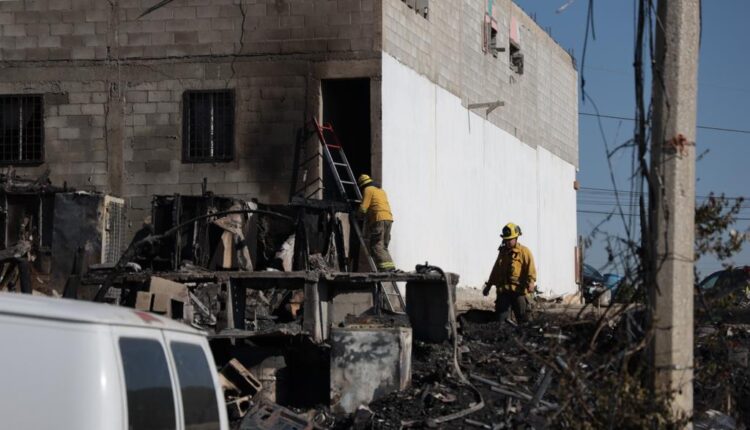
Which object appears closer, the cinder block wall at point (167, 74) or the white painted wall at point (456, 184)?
the cinder block wall at point (167, 74)

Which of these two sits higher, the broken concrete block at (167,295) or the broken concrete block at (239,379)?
the broken concrete block at (167,295)

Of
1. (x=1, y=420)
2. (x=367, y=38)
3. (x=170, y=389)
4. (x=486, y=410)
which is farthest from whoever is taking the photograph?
(x=367, y=38)

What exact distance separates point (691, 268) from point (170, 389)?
10.5 feet

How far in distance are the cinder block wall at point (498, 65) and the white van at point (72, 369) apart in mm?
16707

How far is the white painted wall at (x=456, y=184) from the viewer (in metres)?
22.1

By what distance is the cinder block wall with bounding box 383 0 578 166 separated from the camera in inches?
907

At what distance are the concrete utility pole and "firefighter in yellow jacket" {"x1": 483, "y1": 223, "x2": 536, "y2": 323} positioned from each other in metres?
10.3

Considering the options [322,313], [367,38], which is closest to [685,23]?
[322,313]

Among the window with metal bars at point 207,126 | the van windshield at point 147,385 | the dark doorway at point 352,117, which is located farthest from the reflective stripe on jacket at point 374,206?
the van windshield at point 147,385

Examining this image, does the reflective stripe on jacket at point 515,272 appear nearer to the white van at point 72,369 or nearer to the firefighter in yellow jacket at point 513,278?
the firefighter in yellow jacket at point 513,278

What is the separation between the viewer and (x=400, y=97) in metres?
22.1

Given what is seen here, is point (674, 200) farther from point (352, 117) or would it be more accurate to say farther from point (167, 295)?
point (352, 117)

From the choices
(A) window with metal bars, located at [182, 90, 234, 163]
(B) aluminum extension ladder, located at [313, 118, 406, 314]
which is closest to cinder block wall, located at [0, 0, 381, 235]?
(A) window with metal bars, located at [182, 90, 234, 163]

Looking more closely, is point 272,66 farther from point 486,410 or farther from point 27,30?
point 486,410
